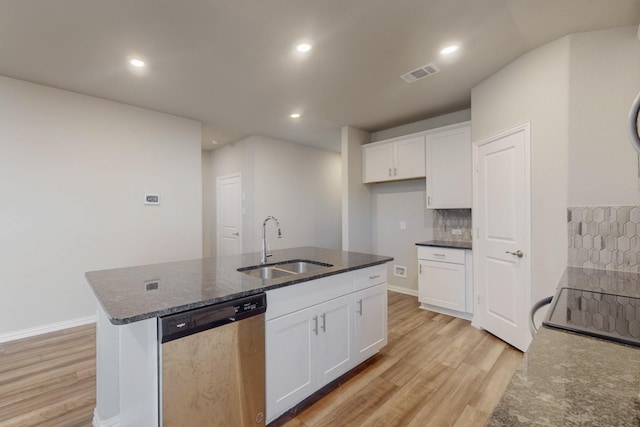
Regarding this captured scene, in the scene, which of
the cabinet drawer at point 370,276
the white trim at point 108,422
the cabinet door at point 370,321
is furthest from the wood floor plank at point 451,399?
the white trim at point 108,422

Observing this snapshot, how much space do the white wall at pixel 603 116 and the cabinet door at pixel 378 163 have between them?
7.79 ft

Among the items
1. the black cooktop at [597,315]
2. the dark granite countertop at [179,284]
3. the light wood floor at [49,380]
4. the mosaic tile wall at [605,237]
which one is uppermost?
the mosaic tile wall at [605,237]

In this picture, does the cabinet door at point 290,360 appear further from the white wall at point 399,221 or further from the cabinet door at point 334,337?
the white wall at point 399,221

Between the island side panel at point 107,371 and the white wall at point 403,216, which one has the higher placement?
the white wall at point 403,216

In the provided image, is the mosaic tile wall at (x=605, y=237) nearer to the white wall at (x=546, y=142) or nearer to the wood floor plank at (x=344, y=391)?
the white wall at (x=546, y=142)

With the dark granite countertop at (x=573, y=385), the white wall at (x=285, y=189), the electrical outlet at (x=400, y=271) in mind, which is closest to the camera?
the dark granite countertop at (x=573, y=385)

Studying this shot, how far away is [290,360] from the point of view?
176cm

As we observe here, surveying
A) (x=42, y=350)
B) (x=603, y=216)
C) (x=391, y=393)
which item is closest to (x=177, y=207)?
(x=42, y=350)

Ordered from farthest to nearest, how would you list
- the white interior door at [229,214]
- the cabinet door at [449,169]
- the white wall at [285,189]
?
the white interior door at [229,214], the white wall at [285,189], the cabinet door at [449,169]

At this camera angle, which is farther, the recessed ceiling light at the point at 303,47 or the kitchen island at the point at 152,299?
the recessed ceiling light at the point at 303,47

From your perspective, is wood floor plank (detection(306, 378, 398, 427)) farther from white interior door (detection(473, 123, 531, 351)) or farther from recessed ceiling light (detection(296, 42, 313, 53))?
recessed ceiling light (detection(296, 42, 313, 53))

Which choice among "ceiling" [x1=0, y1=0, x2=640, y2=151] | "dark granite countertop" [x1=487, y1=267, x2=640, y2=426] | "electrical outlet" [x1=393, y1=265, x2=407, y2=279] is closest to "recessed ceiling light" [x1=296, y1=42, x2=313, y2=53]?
"ceiling" [x1=0, y1=0, x2=640, y2=151]

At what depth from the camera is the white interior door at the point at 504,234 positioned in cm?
255

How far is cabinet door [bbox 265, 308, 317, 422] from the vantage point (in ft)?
5.45
